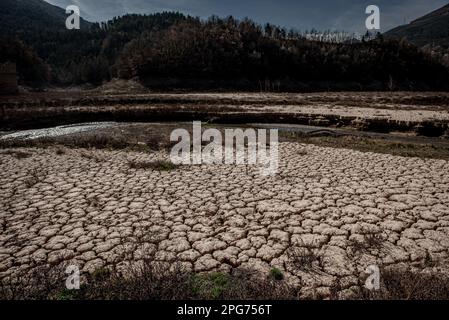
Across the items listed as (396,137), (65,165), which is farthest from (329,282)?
(396,137)

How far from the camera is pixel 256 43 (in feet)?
187

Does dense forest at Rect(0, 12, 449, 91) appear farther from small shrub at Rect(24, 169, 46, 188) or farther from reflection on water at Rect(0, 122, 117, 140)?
small shrub at Rect(24, 169, 46, 188)

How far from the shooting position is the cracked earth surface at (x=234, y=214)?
448cm

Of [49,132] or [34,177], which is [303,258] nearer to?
[34,177]

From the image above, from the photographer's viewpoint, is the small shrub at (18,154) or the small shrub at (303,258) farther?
the small shrub at (18,154)

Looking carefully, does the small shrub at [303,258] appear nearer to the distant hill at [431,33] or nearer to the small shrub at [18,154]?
the small shrub at [18,154]

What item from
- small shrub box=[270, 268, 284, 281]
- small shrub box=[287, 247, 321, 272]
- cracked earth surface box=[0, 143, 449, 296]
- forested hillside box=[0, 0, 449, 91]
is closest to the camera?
small shrub box=[270, 268, 284, 281]

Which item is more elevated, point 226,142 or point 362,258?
point 226,142

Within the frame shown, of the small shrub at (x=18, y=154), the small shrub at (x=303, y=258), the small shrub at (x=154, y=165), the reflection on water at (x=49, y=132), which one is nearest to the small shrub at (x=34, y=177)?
the small shrub at (x=18, y=154)

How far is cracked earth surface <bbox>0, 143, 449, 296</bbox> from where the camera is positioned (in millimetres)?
4484

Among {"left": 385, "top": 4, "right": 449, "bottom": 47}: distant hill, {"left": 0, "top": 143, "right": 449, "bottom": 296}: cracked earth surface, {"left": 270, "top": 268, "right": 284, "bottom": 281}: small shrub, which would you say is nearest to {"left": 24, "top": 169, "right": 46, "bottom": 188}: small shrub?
{"left": 0, "top": 143, "right": 449, "bottom": 296}: cracked earth surface

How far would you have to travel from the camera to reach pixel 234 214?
5.79m
